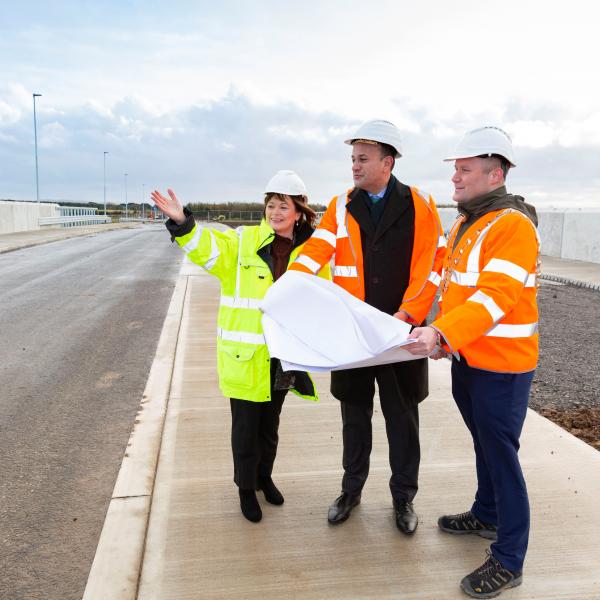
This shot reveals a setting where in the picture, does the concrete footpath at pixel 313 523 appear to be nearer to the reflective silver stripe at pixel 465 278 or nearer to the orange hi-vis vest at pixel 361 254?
the orange hi-vis vest at pixel 361 254

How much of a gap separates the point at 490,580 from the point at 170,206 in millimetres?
2391

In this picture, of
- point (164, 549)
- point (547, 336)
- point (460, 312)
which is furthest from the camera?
point (547, 336)

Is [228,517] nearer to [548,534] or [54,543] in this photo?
[54,543]

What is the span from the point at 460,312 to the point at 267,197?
134 centimetres

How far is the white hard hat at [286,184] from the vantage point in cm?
330

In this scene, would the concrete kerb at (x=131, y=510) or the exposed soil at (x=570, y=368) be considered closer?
the concrete kerb at (x=131, y=510)

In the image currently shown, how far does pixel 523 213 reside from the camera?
2688mm

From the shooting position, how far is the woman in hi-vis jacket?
329 cm

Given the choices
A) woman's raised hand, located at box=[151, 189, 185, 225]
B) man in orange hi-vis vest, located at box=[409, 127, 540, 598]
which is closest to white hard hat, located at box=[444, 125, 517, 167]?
man in orange hi-vis vest, located at box=[409, 127, 540, 598]

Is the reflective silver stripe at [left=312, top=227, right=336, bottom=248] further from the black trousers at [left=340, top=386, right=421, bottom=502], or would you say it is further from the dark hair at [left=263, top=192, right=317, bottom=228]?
the black trousers at [left=340, top=386, right=421, bottom=502]

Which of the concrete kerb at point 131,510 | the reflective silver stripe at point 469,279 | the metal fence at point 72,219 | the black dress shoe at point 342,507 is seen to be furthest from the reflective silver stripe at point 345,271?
the metal fence at point 72,219

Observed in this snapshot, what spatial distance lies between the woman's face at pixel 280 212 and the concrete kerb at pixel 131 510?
1.78 metres

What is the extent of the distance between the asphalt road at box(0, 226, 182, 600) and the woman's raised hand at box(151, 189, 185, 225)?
5.93 ft

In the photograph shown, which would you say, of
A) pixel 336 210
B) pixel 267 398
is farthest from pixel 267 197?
pixel 267 398
